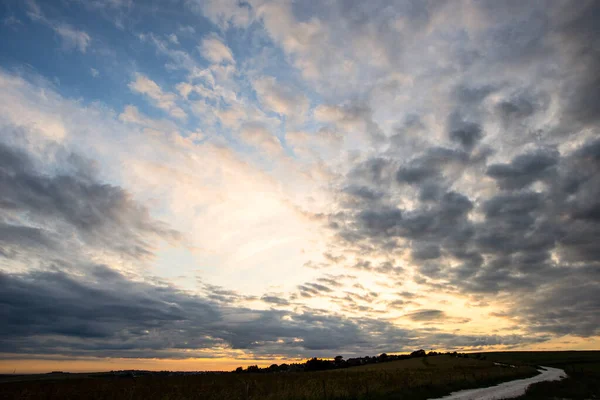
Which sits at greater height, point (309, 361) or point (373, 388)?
point (309, 361)

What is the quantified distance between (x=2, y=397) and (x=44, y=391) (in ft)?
11.0

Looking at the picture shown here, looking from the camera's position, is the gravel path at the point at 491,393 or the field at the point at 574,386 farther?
the field at the point at 574,386

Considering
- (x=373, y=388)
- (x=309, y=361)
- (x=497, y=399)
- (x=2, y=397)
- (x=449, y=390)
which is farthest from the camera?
(x=309, y=361)

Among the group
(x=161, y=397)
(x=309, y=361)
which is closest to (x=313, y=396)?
(x=161, y=397)

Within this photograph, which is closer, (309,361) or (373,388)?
(373,388)

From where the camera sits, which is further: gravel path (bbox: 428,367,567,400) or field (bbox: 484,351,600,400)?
field (bbox: 484,351,600,400)

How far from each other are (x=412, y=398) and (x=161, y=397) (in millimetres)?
18364

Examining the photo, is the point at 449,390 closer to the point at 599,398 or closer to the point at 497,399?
the point at 497,399

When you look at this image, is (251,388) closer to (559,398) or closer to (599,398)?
(559,398)

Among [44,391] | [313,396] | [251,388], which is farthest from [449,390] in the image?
[44,391]

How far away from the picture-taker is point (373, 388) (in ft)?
96.0

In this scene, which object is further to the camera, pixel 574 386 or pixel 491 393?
pixel 574 386

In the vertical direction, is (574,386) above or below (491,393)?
above

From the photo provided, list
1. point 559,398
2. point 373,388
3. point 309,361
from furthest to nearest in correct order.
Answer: point 309,361 → point 373,388 → point 559,398
